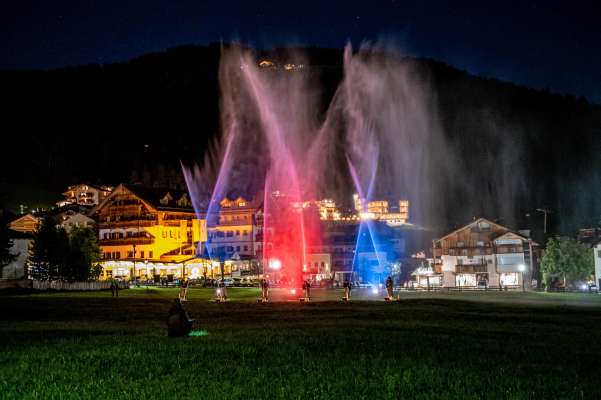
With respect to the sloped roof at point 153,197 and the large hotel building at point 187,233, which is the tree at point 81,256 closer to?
the large hotel building at point 187,233

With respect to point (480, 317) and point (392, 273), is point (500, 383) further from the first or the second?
point (392, 273)

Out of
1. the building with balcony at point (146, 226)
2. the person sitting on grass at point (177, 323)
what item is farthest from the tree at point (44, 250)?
the person sitting on grass at point (177, 323)

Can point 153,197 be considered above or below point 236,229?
above

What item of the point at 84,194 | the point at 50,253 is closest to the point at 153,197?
the point at 50,253

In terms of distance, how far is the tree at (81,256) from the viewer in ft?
272

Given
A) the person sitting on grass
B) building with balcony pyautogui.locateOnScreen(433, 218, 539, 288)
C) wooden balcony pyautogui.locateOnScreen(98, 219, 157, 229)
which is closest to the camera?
the person sitting on grass

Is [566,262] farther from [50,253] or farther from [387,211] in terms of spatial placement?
[387,211]

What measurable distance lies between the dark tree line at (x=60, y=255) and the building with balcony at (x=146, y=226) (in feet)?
125

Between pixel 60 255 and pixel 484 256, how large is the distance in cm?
6426

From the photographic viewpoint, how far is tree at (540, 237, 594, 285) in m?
92.1

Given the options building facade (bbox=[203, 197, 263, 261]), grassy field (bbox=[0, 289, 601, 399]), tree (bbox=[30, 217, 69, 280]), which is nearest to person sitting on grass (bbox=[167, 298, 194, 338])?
grassy field (bbox=[0, 289, 601, 399])

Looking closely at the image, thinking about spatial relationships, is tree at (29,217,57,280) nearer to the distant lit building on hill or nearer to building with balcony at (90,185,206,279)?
building with balcony at (90,185,206,279)

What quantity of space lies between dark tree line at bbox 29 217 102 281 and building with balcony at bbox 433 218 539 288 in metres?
55.7

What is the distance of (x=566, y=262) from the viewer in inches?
3625
